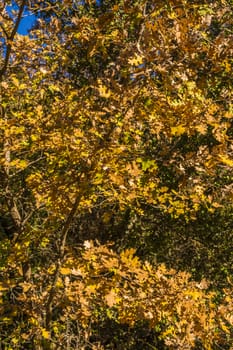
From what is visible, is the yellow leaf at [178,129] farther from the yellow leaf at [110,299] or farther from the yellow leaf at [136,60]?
the yellow leaf at [110,299]

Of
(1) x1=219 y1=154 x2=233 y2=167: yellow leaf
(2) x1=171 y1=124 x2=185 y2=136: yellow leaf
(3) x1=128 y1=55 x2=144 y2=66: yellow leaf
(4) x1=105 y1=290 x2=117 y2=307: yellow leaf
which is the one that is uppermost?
(3) x1=128 y1=55 x2=144 y2=66: yellow leaf

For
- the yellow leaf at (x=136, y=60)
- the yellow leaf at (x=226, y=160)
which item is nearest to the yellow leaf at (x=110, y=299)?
the yellow leaf at (x=226, y=160)

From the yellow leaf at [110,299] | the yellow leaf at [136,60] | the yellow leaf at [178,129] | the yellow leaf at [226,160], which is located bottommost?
the yellow leaf at [110,299]

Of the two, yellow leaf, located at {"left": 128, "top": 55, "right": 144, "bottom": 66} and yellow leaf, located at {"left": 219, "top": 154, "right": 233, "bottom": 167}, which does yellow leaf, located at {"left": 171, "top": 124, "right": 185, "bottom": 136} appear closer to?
yellow leaf, located at {"left": 219, "top": 154, "right": 233, "bottom": 167}

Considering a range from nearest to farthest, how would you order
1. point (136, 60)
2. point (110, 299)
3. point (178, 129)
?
point (136, 60)
point (110, 299)
point (178, 129)

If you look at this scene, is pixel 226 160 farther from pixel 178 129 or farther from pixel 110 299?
pixel 110 299

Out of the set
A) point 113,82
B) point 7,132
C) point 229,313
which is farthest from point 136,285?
point 7,132

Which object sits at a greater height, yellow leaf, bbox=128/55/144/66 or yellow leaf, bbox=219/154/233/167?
yellow leaf, bbox=128/55/144/66

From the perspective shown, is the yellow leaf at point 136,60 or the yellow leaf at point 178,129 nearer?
the yellow leaf at point 136,60

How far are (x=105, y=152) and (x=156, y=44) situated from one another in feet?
2.02

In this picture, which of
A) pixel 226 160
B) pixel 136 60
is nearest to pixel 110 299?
pixel 226 160

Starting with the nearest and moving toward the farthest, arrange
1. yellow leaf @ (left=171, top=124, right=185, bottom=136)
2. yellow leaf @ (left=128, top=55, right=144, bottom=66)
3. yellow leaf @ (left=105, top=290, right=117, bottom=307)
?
1. yellow leaf @ (left=128, top=55, right=144, bottom=66)
2. yellow leaf @ (left=105, top=290, right=117, bottom=307)
3. yellow leaf @ (left=171, top=124, right=185, bottom=136)

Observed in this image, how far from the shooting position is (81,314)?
2201 mm

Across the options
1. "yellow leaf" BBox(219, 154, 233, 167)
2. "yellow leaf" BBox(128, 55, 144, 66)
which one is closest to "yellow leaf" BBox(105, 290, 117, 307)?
"yellow leaf" BBox(219, 154, 233, 167)
